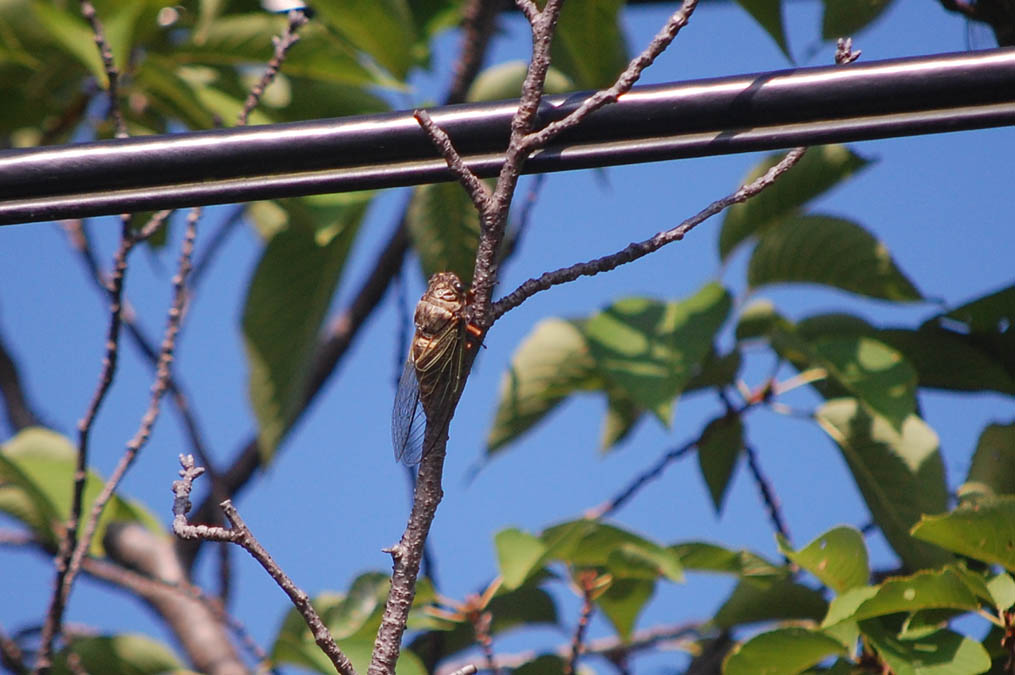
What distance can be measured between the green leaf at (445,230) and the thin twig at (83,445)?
0.46 m

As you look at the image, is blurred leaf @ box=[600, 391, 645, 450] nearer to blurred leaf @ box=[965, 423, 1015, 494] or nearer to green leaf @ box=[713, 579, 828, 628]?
green leaf @ box=[713, 579, 828, 628]

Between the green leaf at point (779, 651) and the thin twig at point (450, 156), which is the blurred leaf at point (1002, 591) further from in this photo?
the thin twig at point (450, 156)

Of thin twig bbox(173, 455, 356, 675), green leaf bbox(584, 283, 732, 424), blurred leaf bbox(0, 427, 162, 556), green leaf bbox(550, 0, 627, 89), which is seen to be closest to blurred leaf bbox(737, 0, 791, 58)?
green leaf bbox(550, 0, 627, 89)

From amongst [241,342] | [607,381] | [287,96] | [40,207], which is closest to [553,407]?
[607,381]

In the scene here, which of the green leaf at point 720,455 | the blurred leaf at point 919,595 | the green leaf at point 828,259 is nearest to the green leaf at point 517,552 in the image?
the blurred leaf at point 919,595

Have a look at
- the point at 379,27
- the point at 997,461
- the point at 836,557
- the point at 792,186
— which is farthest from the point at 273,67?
the point at 997,461

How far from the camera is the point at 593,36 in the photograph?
1.50m

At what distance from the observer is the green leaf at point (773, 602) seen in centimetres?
124

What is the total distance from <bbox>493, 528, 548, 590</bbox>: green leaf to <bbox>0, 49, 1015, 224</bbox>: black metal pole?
0.53m

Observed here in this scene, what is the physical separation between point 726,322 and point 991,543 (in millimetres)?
457

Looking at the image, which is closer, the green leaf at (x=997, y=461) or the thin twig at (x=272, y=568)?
the thin twig at (x=272, y=568)

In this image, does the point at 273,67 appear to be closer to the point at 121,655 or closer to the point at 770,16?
the point at 770,16

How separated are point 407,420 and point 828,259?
0.68 metres

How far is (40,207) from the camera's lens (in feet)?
2.74
